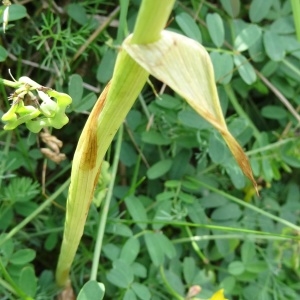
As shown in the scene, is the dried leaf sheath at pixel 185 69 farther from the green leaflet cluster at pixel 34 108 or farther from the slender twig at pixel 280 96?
the slender twig at pixel 280 96

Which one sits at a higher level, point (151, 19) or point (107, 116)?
point (151, 19)

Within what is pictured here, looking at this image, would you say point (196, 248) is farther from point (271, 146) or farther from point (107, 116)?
point (107, 116)

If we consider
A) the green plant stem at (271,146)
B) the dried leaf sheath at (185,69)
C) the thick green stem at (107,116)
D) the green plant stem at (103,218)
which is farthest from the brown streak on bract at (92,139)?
the green plant stem at (271,146)

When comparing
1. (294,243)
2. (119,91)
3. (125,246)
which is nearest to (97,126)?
(119,91)

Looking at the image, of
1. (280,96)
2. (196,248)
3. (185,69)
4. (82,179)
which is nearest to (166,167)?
(196,248)

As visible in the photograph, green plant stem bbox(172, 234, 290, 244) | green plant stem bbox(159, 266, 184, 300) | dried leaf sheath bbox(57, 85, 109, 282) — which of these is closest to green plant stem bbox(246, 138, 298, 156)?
green plant stem bbox(172, 234, 290, 244)

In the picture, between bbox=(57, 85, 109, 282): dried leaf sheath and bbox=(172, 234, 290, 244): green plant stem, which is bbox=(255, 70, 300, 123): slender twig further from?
bbox=(57, 85, 109, 282): dried leaf sheath

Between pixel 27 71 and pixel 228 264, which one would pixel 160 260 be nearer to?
pixel 228 264
